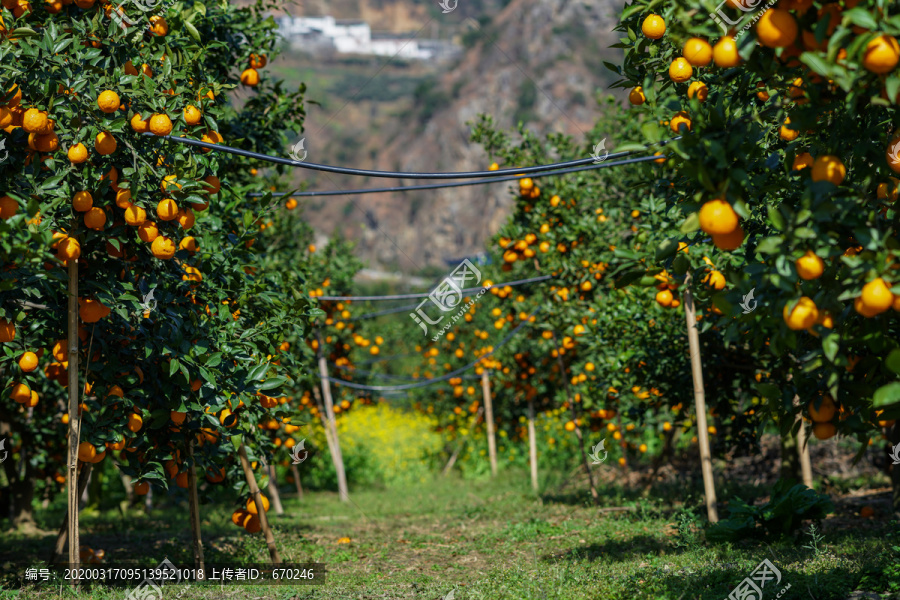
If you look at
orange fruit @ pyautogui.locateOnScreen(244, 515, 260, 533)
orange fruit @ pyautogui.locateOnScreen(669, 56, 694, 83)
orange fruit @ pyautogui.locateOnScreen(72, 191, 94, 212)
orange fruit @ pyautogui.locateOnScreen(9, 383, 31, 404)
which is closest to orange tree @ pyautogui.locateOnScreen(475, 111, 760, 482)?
orange fruit @ pyautogui.locateOnScreen(669, 56, 694, 83)

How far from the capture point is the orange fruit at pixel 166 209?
3816 mm

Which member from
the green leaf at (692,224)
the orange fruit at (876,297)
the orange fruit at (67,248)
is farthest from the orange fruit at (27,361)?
the orange fruit at (876,297)

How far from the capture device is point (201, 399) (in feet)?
14.1

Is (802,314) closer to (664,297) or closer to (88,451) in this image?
(664,297)

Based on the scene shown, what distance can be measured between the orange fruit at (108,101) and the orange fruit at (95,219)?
53 cm

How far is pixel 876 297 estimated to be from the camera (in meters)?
2.39

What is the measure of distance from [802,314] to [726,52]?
40.1 inches

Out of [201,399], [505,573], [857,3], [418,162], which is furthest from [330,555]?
[418,162]

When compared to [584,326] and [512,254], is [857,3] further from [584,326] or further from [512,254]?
[512,254]

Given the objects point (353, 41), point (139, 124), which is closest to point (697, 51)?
point (139, 124)

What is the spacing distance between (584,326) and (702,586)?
Result: 3614mm

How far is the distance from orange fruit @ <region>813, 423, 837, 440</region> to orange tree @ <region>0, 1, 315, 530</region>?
8.98 feet

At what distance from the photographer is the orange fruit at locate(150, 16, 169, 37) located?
4473 mm

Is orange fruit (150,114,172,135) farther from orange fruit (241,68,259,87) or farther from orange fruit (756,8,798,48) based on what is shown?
orange fruit (756,8,798,48)
